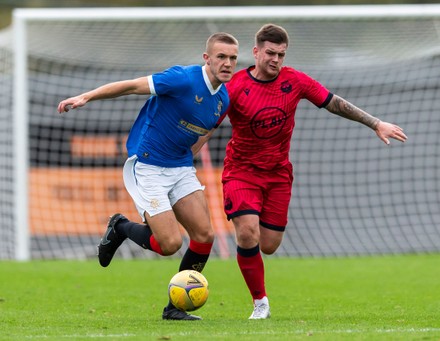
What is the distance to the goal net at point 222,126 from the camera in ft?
53.8

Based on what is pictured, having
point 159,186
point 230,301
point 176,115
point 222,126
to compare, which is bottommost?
point 230,301

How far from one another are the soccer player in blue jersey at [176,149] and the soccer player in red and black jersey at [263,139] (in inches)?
11.5

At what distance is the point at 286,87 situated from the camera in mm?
8758

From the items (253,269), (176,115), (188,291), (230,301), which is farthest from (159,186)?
(230,301)

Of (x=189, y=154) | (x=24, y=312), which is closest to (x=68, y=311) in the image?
(x=24, y=312)

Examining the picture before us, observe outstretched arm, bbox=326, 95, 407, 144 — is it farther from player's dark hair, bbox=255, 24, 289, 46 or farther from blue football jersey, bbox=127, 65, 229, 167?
blue football jersey, bbox=127, 65, 229, 167

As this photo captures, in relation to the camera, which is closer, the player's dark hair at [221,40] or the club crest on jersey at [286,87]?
the player's dark hair at [221,40]

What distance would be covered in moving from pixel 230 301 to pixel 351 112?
8.46 feet

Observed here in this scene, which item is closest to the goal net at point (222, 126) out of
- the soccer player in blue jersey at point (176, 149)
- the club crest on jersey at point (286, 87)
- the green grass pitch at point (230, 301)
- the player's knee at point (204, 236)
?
the green grass pitch at point (230, 301)

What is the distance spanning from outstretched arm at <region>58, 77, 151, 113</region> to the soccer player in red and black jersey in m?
0.93

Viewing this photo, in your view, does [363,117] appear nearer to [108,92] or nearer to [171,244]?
[171,244]

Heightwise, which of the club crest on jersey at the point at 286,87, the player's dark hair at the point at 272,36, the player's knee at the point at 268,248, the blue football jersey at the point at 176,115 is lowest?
the player's knee at the point at 268,248

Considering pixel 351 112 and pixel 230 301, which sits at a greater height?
pixel 351 112

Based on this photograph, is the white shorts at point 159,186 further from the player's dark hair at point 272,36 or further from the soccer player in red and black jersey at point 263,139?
the player's dark hair at point 272,36
